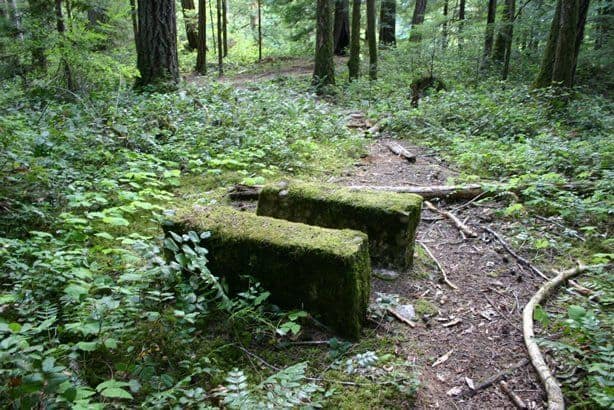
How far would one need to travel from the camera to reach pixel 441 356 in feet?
9.75

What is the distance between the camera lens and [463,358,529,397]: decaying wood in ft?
8.77

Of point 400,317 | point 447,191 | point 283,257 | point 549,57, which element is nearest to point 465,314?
point 400,317

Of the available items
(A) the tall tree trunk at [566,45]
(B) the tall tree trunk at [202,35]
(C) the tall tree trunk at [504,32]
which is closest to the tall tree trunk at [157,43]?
(B) the tall tree trunk at [202,35]

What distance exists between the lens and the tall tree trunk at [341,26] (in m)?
20.9

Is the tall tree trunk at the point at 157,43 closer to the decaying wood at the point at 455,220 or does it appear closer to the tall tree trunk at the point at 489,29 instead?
the decaying wood at the point at 455,220

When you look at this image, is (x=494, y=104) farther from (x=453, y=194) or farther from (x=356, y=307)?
(x=356, y=307)

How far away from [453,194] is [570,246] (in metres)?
1.71

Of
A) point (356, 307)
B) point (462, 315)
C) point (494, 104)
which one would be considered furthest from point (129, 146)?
point (494, 104)

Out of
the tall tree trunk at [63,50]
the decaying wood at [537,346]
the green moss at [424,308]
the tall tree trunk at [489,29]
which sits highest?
the tall tree trunk at [489,29]

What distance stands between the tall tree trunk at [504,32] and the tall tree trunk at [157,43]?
32.8 ft

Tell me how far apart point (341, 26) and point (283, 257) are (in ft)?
68.9

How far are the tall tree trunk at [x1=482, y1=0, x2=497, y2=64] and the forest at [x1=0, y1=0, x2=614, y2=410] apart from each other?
239 inches

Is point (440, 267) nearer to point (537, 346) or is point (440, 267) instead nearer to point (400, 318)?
point (400, 318)

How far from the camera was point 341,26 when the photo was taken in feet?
70.4
